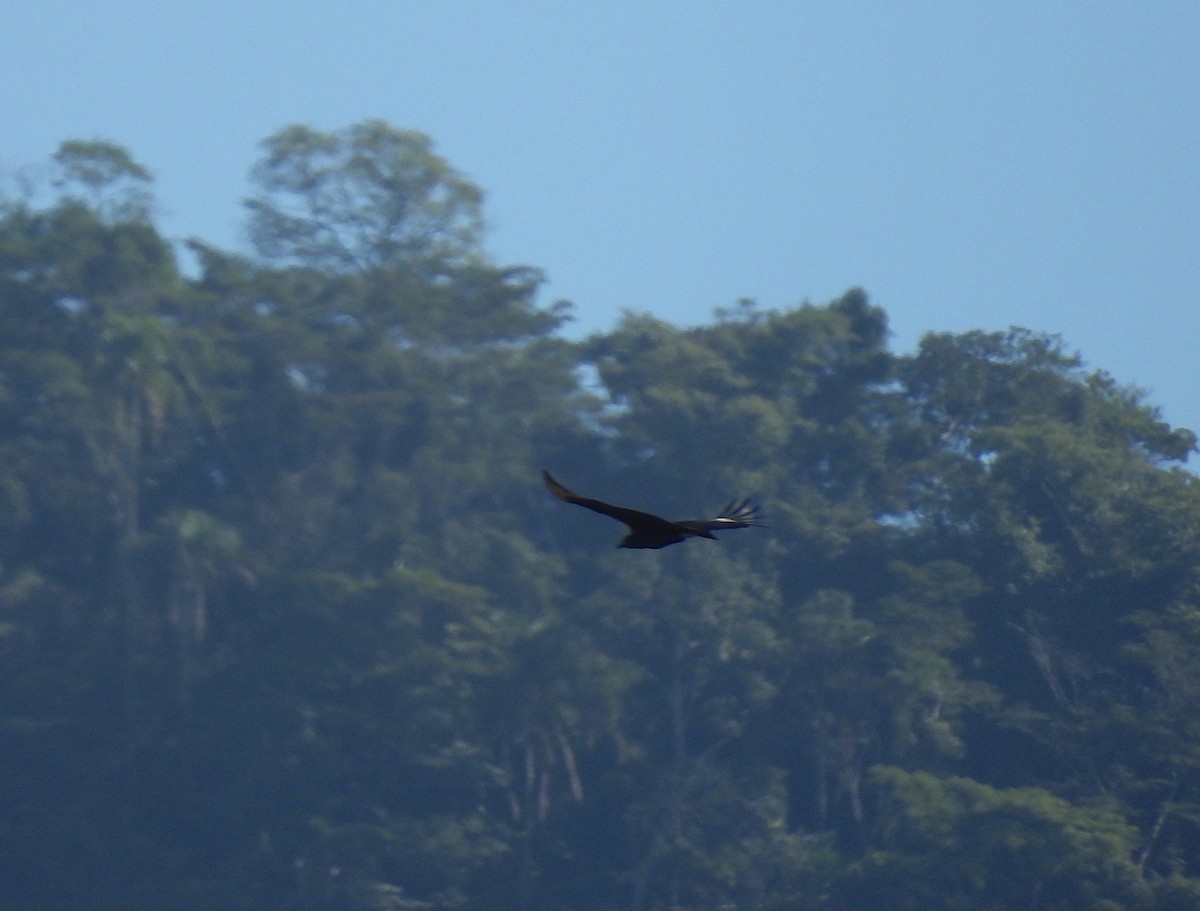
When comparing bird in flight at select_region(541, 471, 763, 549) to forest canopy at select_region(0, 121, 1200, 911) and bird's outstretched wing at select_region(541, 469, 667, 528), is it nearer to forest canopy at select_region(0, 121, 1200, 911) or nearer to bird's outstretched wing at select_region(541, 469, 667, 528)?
bird's outstretched wing at select_region(541, 469, 667, 528)

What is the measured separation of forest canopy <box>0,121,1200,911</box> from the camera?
29141 millimetres

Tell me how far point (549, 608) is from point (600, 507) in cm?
2700

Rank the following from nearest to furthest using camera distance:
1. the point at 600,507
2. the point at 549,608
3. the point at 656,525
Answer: the point at 600,507
the point at 656,525
the point at 549,608

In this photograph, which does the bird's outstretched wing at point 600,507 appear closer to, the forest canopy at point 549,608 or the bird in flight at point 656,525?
the bird in flight at point 656,525

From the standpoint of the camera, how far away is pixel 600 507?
215 inches

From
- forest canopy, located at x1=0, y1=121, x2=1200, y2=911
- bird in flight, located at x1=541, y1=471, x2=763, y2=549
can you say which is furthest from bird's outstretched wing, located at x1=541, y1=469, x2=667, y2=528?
forest canopy, located at x1=0, y1=121, x2=1200, y2=911

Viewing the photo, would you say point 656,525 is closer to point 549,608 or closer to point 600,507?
point 600,507

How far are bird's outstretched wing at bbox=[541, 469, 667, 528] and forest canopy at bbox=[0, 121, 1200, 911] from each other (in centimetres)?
2152

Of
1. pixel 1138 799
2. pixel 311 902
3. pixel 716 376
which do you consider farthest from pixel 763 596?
pixel 311 902

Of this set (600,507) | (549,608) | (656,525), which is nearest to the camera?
(600,507)

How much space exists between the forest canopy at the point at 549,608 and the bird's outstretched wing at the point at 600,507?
21.5 m

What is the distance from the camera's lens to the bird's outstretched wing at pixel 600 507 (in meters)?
5.43

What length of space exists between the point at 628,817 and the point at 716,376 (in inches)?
301

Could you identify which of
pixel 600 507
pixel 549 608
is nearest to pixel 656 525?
pixel 600 507
